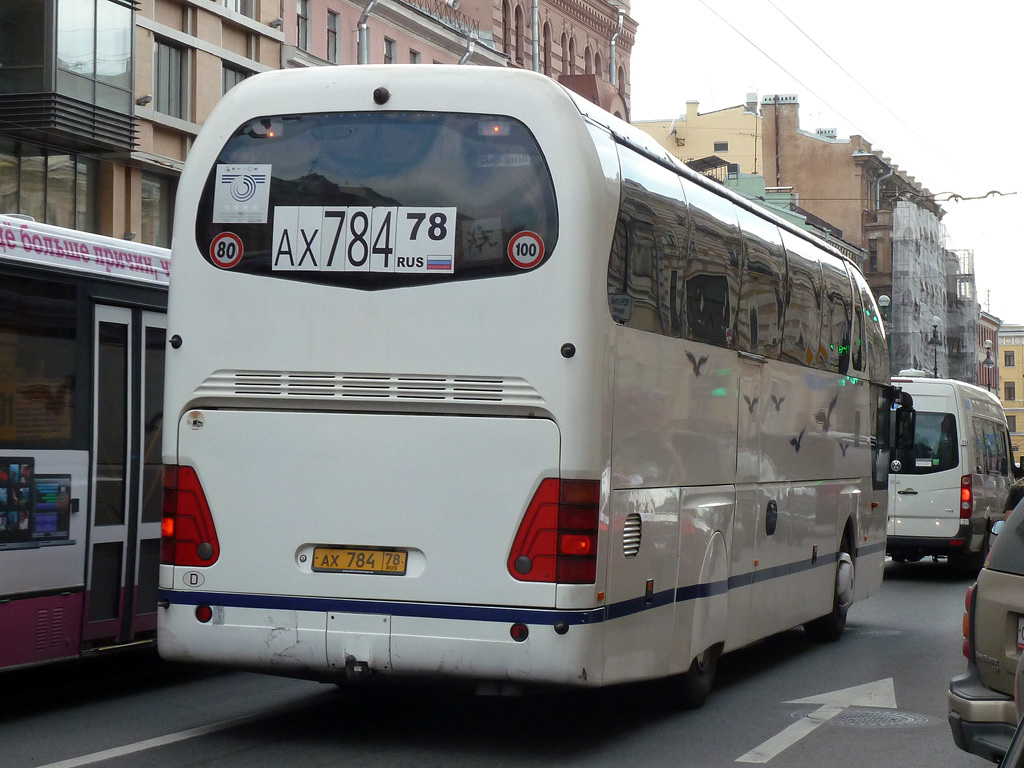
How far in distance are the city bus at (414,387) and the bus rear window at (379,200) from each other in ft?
0.04

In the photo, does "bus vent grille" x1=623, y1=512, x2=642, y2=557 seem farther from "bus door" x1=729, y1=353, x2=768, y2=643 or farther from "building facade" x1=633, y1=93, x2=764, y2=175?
"building facade" x1=633, y1=93, x2=764, y2=175

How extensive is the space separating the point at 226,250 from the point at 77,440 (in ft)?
6.46

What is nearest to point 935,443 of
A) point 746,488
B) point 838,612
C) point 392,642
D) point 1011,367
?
point 838,612

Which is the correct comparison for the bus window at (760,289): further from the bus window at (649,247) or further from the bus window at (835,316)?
the bus window at (835,316)

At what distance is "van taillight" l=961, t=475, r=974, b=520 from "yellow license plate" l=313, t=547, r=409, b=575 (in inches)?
611

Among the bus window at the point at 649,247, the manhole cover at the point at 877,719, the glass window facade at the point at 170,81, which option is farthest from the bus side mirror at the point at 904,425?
the glass window facade at the point at 170,81

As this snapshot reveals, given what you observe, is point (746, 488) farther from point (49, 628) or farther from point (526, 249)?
point (49, 628)

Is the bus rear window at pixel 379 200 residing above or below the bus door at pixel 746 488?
above

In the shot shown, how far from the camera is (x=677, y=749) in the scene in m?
8.52

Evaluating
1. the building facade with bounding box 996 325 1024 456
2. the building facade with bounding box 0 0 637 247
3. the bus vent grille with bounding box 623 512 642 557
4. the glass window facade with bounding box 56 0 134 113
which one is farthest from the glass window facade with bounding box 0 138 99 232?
the building facade with bounding box 996 325 1024 456

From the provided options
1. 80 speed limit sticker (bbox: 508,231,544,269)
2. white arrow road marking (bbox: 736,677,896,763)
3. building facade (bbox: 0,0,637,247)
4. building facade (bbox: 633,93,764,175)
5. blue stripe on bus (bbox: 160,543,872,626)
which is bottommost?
white arrow road marking (bbox: 736,677,896,763)

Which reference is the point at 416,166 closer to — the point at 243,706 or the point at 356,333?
the point at 356,333

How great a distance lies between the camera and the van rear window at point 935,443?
2209 centimetres

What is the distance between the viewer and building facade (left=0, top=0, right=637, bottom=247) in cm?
2989
